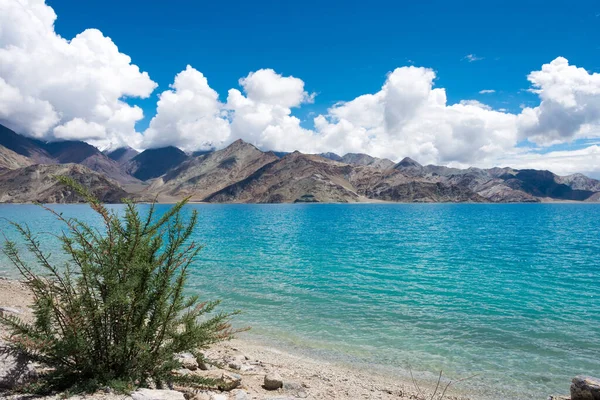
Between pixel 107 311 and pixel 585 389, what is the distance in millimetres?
12652

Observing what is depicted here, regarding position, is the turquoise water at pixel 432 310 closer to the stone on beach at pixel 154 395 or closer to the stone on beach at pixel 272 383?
the stone on beach at pixel 272 383

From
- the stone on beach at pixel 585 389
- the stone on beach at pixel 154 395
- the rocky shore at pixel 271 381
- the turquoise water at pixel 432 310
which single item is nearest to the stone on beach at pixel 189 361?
the rocky shore at pixel 271 381

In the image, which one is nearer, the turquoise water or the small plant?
the small plant

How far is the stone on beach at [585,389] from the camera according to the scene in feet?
33.4

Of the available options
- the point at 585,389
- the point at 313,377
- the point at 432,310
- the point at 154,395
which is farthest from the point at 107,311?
the point at 432,310

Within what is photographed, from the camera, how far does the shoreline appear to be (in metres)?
9.95

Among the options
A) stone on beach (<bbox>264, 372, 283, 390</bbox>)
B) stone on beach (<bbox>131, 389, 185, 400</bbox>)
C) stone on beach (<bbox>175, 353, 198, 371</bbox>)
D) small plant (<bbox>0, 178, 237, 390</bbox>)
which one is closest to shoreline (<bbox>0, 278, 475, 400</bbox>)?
stone on beach (<bbox>264, 372, 283, 390</bbox>)

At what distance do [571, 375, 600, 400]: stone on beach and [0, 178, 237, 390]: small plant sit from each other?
1080cm

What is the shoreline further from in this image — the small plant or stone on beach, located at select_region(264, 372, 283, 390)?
the small plant

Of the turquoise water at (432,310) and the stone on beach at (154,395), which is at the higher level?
the stone on beach at (154,395)

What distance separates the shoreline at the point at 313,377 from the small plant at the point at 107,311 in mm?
2713

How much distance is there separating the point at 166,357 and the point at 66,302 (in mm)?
2149

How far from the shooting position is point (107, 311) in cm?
679

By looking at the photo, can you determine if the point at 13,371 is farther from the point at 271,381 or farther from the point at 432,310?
the point at 432,310
